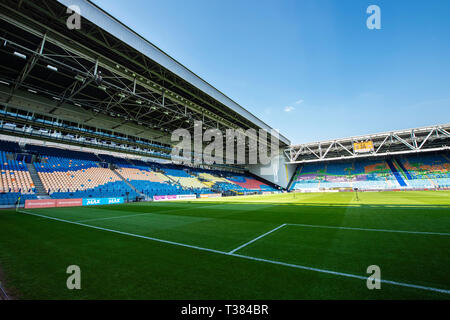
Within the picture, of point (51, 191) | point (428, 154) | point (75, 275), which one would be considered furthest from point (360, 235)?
point (428, 154)

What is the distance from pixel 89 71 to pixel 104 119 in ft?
38.7

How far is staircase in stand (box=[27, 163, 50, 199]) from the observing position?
17.0m

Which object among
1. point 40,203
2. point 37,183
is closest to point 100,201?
point 40,203

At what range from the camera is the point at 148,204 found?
18.6 meters

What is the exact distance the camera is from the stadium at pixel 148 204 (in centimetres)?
301

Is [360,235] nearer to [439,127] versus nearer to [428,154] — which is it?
[439,127]

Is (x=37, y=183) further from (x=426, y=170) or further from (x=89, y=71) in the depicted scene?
Result: (x=426, y=170)

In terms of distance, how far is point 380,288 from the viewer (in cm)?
262

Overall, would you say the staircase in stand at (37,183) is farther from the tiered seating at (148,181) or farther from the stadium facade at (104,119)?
the tiered seating at (148,181)

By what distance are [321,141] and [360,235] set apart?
4220 centimetres

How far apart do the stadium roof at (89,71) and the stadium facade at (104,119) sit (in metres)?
0.08

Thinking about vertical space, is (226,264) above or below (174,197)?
above

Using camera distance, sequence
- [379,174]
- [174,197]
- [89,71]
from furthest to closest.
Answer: [379,174], [174,197], [89,71]

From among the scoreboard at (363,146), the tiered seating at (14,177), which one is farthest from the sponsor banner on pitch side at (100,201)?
the scoreboard at (363,146)
